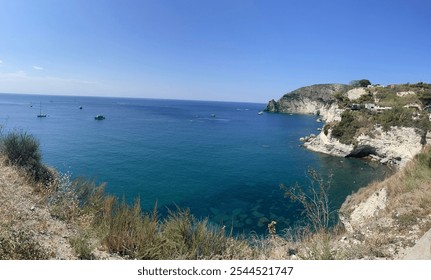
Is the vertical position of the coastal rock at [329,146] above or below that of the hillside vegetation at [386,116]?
below

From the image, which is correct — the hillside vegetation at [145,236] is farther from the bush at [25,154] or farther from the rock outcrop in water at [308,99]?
the rock outcrop in water at [308,99]

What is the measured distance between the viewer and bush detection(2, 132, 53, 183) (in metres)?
7.39

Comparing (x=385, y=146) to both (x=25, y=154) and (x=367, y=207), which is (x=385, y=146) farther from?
(x=25, y=154)

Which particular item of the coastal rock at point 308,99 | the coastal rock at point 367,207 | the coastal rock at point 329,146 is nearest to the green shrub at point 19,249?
the coastal rock at point 367,207

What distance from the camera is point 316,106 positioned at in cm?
11188

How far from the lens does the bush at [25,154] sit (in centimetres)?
739

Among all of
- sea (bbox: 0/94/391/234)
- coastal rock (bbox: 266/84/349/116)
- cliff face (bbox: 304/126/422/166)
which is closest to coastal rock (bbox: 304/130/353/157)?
cliff face (bbox: 304/126/422/166)

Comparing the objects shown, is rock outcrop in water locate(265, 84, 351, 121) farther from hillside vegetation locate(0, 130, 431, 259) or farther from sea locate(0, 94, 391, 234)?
hillside vegetation locate(0, 130, 431, 259)

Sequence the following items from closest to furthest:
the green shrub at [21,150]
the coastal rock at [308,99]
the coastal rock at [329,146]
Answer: the green shrub at [21,150]
the coastal rock at [329,146]
the coastal rock at [308,99]

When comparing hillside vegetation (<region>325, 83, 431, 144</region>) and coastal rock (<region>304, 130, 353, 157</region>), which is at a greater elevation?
hillside vegetation (<region>325, 83, 431, 144</region>)

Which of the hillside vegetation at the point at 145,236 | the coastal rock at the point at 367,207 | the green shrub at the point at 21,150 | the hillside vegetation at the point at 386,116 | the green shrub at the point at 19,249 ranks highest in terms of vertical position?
the hillside vegetation at the point at 386,116

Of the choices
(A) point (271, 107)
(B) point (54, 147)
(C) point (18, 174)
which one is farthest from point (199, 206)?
(A) point (271, 107)

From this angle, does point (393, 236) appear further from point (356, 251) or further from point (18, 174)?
point (18, 174)

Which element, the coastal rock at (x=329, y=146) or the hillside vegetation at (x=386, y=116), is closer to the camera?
the hillside vegetation at (x=386, y=116)
